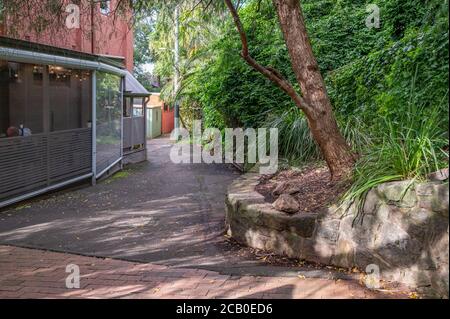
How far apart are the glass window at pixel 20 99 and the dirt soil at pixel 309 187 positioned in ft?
14.9

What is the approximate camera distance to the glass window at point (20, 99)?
8.70 m

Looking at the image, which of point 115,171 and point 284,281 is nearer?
point 284,281

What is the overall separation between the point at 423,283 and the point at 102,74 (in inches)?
387

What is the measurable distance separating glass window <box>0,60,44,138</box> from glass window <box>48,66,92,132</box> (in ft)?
1.55

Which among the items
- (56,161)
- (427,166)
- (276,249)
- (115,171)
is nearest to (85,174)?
(56,161)

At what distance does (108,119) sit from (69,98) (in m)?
2.12

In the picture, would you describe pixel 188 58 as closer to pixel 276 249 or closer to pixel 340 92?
pixel 340 92

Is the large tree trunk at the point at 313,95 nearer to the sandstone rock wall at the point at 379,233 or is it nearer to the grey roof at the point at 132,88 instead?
the sandstone rock wall at the point at 379,233

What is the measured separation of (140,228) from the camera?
7.06m

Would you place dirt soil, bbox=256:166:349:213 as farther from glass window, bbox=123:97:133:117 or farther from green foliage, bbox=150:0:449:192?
glass window, bbox=123:97:133:117

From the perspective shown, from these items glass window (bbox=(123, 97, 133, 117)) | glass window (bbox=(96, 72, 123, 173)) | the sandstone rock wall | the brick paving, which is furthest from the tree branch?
glass window (bbox=(123, 97, 133, 117))

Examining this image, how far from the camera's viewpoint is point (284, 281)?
15.4 ft

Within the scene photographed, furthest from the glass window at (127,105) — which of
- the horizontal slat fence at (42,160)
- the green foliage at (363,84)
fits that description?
the horizontal slat fence at (42,160)
